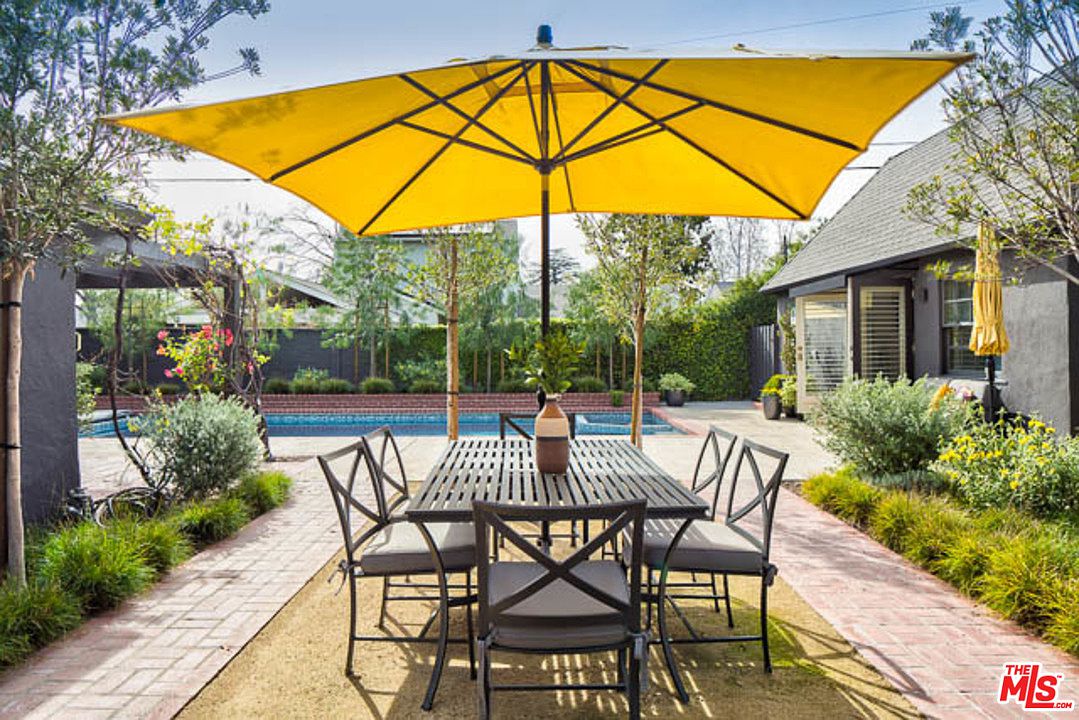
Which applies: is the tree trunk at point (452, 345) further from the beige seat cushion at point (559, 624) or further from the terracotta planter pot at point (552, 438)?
the beige seat cushion at point (559, 624)

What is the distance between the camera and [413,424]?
1435 centimetres

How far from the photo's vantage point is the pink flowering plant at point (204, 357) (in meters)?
7.10

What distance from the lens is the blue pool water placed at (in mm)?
13039

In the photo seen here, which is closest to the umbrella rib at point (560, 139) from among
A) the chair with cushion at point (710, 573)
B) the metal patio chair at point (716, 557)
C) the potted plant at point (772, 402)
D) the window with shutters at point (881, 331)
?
the chair with cushion at point (710, 573)

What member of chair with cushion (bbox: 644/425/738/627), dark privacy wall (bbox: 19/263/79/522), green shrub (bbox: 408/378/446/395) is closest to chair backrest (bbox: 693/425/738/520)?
chair with cushion (bbox: 644/425/738/627)

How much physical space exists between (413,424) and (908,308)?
30.9ft

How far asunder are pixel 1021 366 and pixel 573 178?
5.27 m

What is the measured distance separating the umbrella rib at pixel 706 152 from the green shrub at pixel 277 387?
13.7 meters

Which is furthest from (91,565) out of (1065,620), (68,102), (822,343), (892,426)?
(822,343)

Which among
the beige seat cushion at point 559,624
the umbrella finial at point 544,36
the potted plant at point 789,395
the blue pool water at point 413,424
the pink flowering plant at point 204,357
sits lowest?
the blue pool water at point 413,424

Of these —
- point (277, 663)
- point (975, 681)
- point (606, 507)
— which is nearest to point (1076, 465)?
point (975, 681)

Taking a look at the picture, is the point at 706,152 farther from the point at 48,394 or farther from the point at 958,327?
the point at 958,327

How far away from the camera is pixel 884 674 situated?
2.73 metres

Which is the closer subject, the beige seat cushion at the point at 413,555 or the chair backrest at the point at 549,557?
the chair backrest at the point at 549,557
